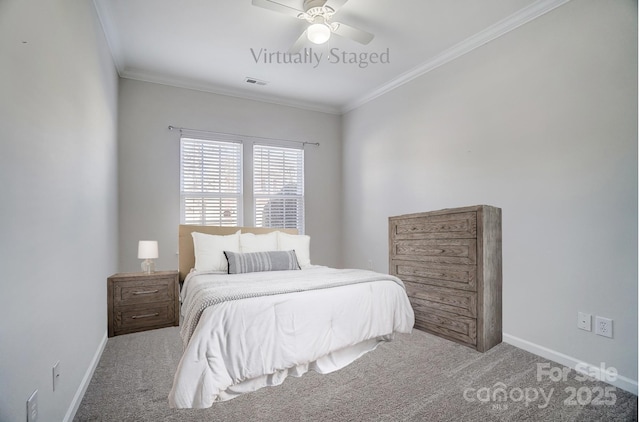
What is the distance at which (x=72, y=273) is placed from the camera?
1.93m

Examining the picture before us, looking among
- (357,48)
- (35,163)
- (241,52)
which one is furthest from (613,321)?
(241,52)

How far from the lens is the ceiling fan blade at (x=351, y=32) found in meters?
2.66

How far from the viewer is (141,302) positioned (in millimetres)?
3342

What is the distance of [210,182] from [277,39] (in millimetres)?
2047

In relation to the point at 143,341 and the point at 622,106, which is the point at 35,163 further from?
the point at 622,106

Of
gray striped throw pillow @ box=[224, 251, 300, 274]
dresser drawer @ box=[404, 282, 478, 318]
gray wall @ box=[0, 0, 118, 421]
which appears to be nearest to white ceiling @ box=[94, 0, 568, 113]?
gray wall @ box=[0, 0, 118, 421]

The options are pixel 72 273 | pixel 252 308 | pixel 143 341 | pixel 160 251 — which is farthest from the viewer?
pixel 160 251

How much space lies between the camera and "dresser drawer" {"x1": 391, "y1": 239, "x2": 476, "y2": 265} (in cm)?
288

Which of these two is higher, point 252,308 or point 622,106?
point 622,106

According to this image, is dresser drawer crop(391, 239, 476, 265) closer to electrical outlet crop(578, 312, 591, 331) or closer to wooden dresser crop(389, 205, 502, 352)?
wooden dresser crop(389, 205, 502, 352)

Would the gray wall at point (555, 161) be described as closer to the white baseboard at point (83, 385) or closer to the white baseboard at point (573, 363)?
the white baseboard at point (573, 363)

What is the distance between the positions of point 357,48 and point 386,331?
112 inches

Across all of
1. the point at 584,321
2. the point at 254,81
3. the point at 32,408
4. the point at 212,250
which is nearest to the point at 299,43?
the point at 254,81

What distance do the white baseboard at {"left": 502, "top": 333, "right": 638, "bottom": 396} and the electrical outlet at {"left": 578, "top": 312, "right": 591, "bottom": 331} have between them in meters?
0.25
